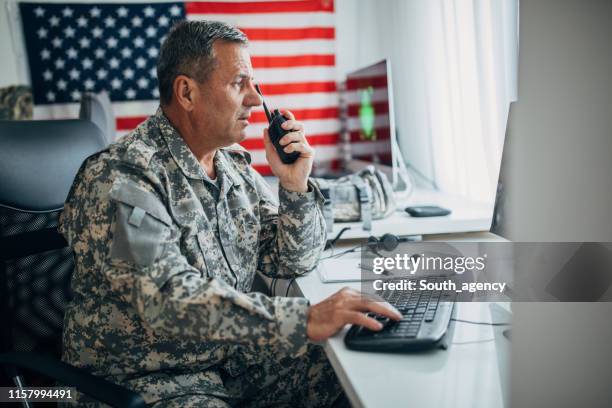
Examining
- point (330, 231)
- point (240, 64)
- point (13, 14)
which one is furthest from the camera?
point (13, 14)

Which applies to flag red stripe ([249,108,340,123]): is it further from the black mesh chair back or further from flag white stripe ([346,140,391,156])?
the black mesh chair back

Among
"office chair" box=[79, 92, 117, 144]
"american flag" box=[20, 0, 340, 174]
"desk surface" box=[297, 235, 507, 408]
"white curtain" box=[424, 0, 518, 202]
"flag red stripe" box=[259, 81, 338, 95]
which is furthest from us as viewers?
"flag red stripe" box=[259, 81, 338, 95]

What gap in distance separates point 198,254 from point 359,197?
783 mm

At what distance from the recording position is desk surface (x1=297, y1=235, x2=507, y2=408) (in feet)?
2.28

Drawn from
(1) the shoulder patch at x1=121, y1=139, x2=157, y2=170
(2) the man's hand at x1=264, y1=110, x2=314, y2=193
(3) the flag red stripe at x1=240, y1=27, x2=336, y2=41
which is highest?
(3) the flag red stripe at x1=240, y1=27, x2=336, y2=41

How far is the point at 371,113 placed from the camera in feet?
7.68

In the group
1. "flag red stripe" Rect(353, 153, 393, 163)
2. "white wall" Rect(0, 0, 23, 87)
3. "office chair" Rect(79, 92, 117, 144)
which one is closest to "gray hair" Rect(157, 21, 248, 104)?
"flag red stripe" Rect(353, 153, 393, 163)

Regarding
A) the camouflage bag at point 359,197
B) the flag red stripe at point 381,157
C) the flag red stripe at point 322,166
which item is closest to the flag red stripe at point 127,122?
the flag red stripe at point 322,166

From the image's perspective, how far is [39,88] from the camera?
3191 mm

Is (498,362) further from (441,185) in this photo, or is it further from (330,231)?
(441,185)

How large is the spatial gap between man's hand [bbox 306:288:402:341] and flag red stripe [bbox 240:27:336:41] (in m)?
2.56

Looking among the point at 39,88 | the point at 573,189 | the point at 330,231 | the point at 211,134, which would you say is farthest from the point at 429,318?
the point at 39,88

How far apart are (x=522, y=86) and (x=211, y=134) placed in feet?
2.84

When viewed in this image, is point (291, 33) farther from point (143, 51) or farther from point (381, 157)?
point (381, 157)
